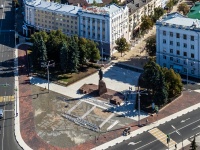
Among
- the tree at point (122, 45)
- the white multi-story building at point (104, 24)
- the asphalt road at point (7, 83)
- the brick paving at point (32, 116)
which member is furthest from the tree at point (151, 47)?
the asphalt road at point (7, 83)

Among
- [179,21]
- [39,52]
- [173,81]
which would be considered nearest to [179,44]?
[179,21]

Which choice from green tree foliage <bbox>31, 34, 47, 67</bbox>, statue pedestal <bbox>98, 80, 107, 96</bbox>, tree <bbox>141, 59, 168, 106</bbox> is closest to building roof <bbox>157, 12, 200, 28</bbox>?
tree <bbox>141, 59, 168, 106</bbox>

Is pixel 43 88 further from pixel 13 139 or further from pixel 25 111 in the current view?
pixel 13 139

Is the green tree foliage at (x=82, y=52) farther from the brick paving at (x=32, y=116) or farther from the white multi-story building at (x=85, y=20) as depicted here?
the brick paving at (x=32, y=116)

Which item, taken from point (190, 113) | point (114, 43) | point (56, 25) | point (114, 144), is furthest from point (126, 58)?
point (114, 144)

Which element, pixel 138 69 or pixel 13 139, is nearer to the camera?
pixel 13 139
